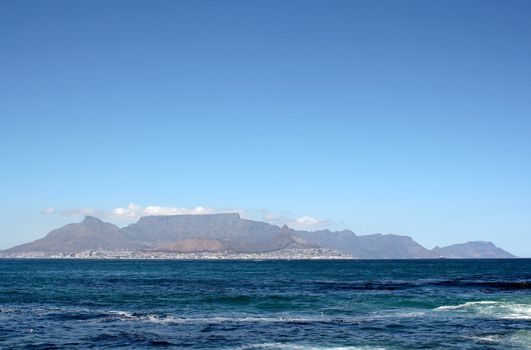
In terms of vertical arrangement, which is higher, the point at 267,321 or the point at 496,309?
the point at 496,309

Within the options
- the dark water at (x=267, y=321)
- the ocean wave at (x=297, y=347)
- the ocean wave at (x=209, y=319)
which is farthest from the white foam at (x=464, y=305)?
the ocean wave at (x=297, y=347)

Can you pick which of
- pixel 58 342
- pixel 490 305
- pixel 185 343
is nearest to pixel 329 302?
pixel 490 305

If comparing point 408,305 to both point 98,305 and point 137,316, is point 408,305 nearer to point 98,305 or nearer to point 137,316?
point 137,316

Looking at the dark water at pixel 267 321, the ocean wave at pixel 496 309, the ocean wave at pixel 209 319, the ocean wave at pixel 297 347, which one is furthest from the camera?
the ocean wave at pixel 496 309

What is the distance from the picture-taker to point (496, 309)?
56.4 m

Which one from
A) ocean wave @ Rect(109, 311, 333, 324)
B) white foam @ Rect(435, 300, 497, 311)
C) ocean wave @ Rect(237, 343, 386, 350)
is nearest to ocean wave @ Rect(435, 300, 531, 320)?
white foam @ Rect(435, 300, 497, 311)

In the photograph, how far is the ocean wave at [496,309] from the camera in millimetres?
51688

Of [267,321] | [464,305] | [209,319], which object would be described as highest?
[464,305]

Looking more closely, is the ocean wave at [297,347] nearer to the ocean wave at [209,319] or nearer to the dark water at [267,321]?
the dark water at [267,321]

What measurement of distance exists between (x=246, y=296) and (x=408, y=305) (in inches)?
836

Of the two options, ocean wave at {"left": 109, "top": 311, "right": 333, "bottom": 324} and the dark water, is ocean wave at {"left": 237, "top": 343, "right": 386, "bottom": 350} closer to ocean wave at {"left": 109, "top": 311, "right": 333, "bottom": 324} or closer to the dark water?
the dark water

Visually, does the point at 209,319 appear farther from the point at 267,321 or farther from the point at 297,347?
the point at 297,347

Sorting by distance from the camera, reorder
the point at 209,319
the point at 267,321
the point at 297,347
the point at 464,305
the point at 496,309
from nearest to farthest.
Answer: the point at 297,347
the point at 267,321
the point at 209,319
the point at 496,309
the point at 464,305

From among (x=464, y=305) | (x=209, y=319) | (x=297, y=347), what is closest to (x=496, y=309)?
(x=464, y=305)
